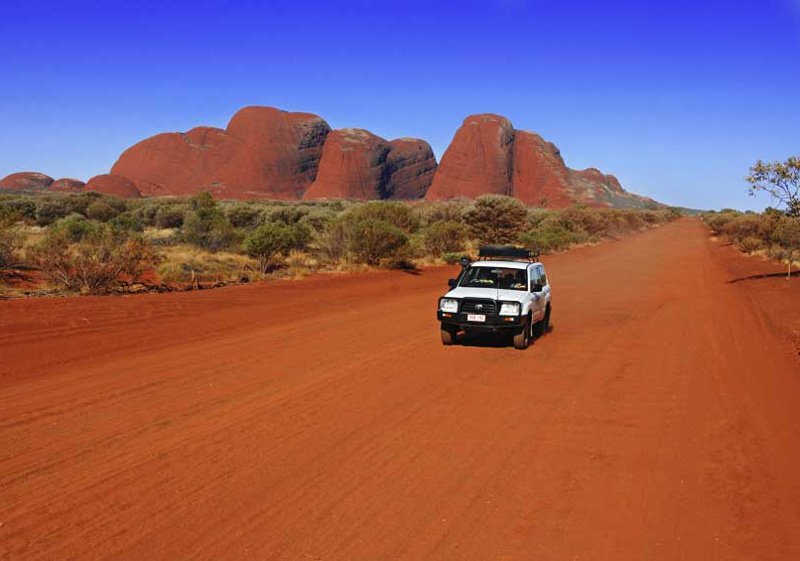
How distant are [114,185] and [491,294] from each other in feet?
378

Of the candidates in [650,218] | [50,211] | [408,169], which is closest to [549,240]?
[50,211]

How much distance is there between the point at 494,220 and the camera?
143ft

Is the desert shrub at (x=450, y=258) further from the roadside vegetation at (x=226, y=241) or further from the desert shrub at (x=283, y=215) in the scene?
the desert shrub at (x=283, y=215)

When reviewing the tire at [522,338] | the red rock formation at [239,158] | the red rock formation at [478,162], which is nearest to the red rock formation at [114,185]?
the red rock formation at [239,158]

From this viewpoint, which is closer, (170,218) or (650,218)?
(170,218)

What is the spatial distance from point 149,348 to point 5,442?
4527 mm

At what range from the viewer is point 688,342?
37.3ft

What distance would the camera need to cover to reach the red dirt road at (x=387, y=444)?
416cm

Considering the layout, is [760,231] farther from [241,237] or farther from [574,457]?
[574,457]

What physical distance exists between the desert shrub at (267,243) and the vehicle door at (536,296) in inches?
490

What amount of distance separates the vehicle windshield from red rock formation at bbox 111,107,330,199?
9888 centimetres

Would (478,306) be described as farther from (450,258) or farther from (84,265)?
(450,258)

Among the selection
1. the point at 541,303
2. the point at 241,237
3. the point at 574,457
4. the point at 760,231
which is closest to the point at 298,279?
the point at 241,237

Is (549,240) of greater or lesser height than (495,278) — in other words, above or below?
above
